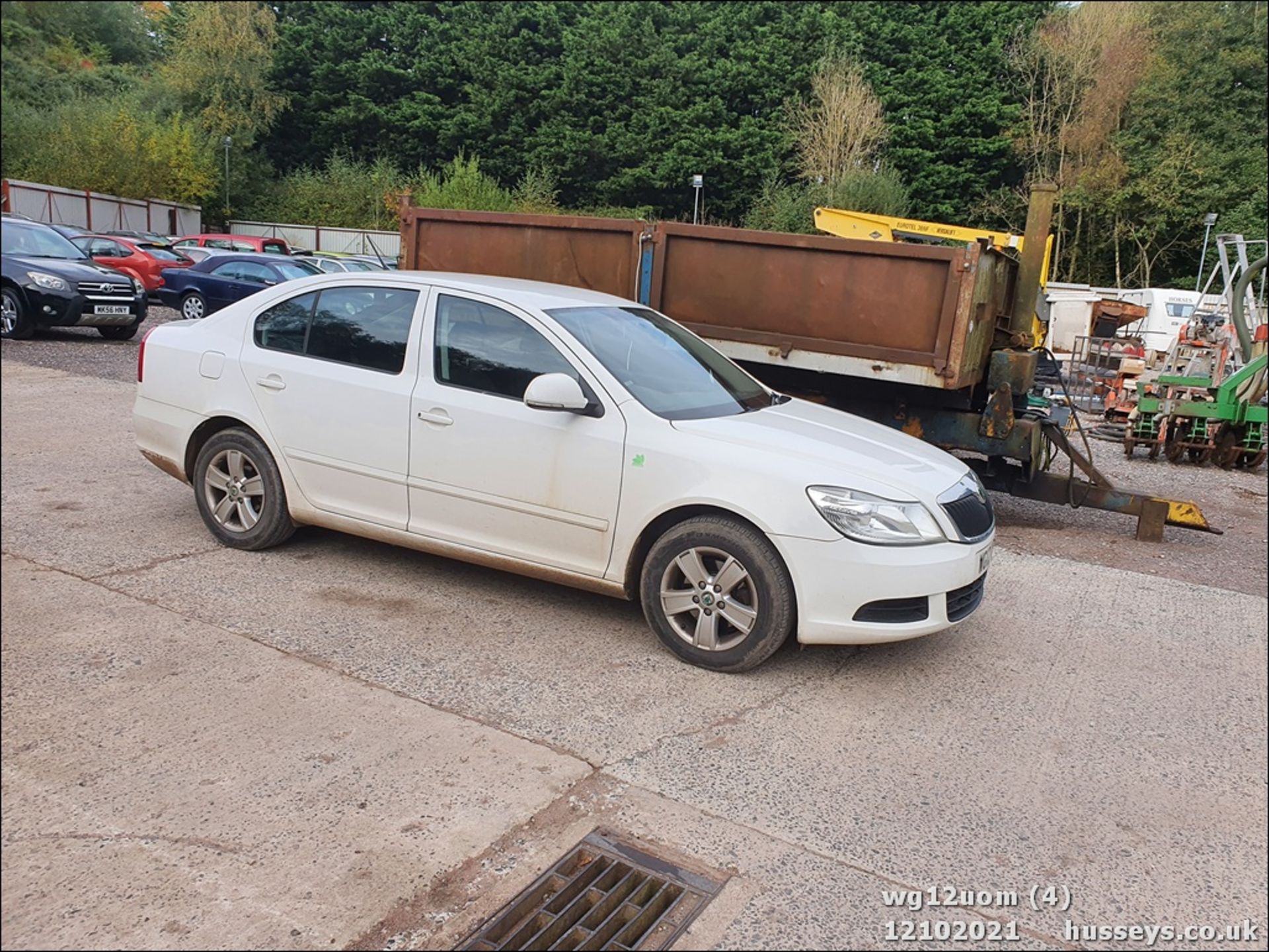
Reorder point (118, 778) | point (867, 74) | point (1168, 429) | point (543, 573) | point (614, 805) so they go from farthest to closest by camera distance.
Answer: point (867, 74) < point (1168, 429) < point (543, 573) < point (614, 805) < point (118, 778)

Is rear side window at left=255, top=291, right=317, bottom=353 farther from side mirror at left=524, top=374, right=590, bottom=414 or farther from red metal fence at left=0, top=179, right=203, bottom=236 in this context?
side mirror at left=524, top=374, right=590, bottom=414

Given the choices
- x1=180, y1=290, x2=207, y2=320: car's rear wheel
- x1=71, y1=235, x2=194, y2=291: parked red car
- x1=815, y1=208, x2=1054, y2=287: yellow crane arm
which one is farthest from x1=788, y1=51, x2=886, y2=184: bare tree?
x1=180, y1=290, x2=207, y2=320: car's rear wheel

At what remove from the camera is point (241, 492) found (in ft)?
17.9

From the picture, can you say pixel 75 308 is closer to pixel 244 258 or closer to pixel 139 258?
pixel 244 258

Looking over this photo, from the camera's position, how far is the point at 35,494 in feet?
8.50

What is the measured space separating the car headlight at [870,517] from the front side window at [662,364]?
0.83 meters

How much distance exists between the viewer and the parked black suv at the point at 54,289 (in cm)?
213

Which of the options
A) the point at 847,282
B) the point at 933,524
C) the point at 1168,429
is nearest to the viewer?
the point at 933,524

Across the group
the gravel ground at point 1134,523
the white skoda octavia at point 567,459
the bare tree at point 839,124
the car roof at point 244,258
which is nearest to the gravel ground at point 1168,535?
the gravel ground at point 1134,523

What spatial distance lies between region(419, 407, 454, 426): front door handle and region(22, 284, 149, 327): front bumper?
1682 millimetres

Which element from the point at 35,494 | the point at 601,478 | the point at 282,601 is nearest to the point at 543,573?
the point at 601,478

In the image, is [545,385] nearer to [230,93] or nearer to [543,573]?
[543,573]

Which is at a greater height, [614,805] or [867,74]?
[867,74]

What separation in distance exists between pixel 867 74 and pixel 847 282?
101ft
